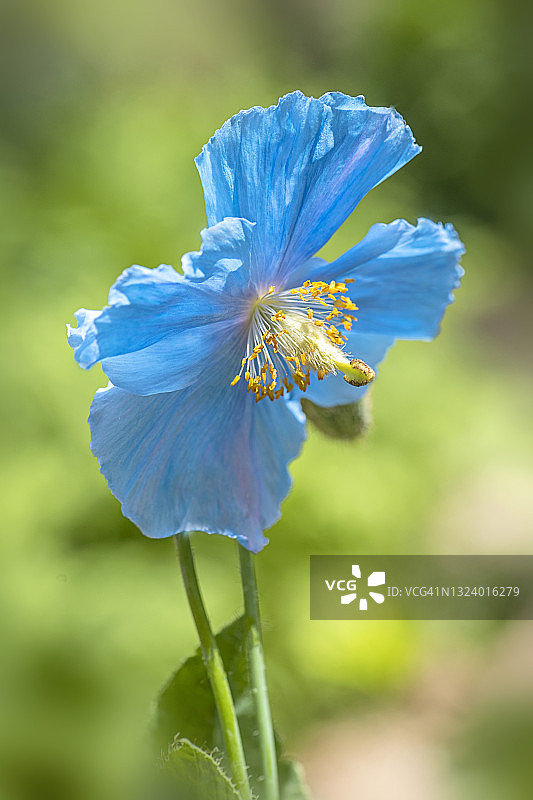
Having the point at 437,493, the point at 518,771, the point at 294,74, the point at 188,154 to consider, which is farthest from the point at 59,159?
the point at 518,771

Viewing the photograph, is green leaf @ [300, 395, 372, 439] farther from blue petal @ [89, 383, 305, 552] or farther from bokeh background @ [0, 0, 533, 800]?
bokeh background @ [0, 0, 533, 800]

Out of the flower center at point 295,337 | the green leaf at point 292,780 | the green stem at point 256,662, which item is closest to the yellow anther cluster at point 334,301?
the flower center at point 295,337

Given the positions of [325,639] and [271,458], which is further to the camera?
[325,639]

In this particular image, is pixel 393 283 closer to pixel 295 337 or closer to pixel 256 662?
pixel 295 337

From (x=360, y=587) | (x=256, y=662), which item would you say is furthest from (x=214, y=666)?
(x=360, y=587)

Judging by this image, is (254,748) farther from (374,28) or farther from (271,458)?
(374,28)

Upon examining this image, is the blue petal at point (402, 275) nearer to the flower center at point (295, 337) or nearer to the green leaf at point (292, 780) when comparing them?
the flower center at point (295, 337)
